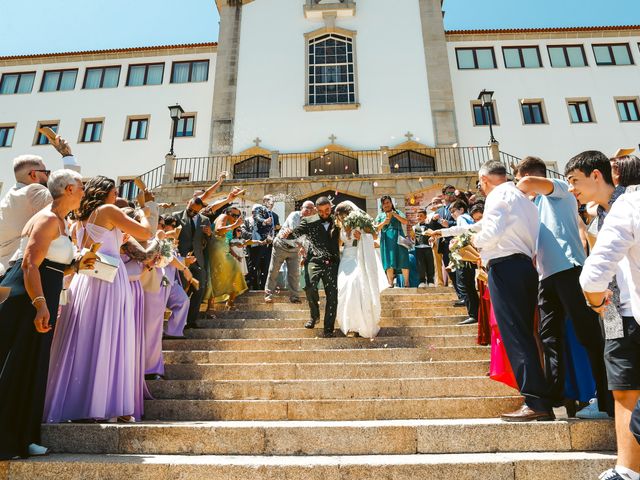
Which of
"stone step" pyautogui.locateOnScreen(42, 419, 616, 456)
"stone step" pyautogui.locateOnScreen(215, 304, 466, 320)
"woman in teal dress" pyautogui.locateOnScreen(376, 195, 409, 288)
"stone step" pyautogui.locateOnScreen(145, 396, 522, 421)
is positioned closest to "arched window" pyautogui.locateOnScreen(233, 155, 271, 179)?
"woman in teal dress" pyautogui.locateOnScreen(376, 195, 409, 288)

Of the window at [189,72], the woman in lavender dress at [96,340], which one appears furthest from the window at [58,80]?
the woman in lavender dress at [96,340]

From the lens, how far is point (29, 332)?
114 inches

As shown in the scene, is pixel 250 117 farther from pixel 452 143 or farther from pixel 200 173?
pixel 452 143

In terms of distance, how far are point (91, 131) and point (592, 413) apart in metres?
23.9

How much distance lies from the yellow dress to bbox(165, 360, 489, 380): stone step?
2497mm

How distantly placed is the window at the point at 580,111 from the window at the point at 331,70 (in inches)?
414

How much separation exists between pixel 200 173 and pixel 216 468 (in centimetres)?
1767

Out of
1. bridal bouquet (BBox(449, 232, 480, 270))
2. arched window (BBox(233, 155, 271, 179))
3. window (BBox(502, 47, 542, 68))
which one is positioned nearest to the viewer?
bridal bouquet (BBox(449, 232, 480, 270))

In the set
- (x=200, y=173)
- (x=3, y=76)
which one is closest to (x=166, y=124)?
(x=200, y=173)

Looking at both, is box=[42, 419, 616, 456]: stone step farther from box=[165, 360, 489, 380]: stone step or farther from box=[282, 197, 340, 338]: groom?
box=[282, 197, 340, 338]: groom

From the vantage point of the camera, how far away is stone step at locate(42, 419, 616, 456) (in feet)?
9.70

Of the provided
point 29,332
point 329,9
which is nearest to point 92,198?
point 29,332

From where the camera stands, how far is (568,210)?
353 centimetres

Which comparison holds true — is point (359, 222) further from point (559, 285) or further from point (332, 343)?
Answer: point (559, 285)
